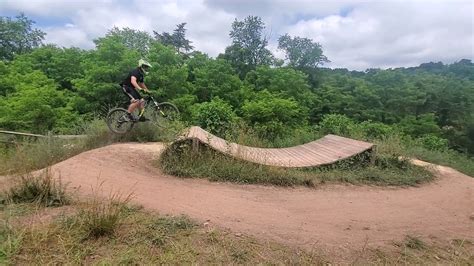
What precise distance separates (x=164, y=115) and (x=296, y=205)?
15.4ft

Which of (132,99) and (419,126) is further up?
(132,99)

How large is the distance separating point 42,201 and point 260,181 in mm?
3634

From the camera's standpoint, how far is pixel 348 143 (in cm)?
977

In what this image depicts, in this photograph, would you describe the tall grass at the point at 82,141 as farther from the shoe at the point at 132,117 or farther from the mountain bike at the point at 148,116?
the shoe at the point at 132,117

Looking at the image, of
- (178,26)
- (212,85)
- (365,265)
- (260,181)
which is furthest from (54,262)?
(178,26)

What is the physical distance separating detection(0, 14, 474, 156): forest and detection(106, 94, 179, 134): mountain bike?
1459mm

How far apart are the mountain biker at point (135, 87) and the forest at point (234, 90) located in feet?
7.17

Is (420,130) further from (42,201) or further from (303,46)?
(42,201)

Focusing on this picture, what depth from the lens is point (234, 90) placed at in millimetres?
18312

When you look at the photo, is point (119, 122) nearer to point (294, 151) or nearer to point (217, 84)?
point (294, 151)

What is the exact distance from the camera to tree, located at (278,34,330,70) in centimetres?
2675

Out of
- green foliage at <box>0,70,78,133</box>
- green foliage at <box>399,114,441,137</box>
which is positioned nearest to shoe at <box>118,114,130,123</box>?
green foliage at <box>0,70,78,133</box>

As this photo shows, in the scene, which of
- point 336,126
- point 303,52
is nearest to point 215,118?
point 336,126

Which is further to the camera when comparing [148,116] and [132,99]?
[148,116]
